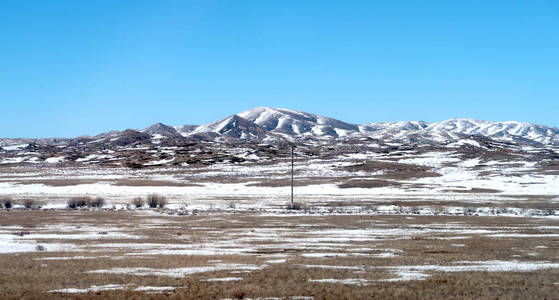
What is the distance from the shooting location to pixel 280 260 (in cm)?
2366

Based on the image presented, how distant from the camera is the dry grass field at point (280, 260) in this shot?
57.5 ft

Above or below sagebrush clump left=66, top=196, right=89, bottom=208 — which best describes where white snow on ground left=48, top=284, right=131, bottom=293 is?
above

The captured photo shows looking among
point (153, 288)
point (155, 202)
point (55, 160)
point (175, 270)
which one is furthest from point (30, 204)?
point (55, 160)

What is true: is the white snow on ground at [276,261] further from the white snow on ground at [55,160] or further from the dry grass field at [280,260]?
the white snow on ground at [55,160]

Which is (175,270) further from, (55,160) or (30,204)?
(55,160)

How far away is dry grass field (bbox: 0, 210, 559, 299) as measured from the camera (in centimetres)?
1753

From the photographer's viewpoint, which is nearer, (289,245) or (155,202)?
(289,245)

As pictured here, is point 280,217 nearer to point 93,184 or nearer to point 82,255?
point 82,255

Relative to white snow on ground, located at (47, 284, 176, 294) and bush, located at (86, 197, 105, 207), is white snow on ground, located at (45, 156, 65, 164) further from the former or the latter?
white snow on ground, located at (47, 284, 176, 294)

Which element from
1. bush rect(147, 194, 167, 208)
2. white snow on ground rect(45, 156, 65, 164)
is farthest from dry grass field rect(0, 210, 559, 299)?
white snow on ground rect(45, 156, 65, 164)

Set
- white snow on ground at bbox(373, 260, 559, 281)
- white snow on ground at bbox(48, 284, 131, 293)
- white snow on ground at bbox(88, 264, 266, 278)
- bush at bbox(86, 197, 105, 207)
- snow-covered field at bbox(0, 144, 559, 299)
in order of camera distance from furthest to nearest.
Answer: bush at bbox(86, 197, 105, 207), white snow on ground at bbox(373, 260, 559, 281), white snow on ground at bbox(88, 264, 266, 278), snow-covered field at bbox(0, 144, 559, 299), white snow on ground at bbox(48, 284, 131, 293)

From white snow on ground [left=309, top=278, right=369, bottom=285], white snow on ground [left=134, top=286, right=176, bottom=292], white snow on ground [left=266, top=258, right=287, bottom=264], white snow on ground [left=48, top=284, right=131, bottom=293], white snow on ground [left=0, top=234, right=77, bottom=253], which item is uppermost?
white snow on ground [left=48, top=284, right=131, bottom=293]

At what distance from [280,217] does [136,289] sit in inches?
1208

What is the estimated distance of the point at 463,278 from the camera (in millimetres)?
19469
